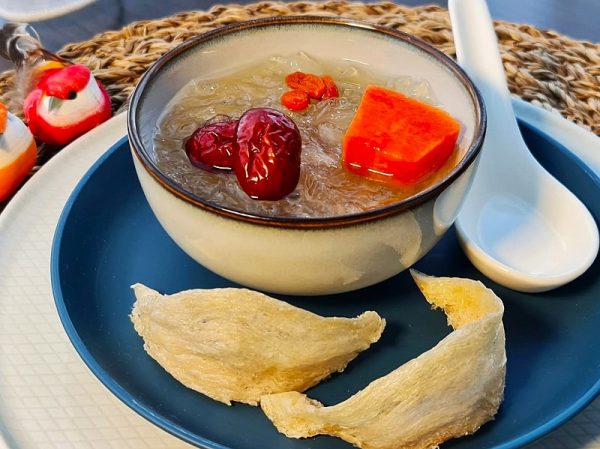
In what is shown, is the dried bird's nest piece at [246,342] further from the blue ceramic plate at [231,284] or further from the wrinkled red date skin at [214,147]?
the wrinkled red date skin at [214,147]

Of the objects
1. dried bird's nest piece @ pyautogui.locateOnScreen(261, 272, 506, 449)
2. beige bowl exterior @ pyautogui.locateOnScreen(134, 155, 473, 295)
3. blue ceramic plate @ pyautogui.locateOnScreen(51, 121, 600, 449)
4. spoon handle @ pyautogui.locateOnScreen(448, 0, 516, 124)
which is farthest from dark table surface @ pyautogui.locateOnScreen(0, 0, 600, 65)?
dried bird's nest piece @ pyautogui.locateOnScreen(261, 272, 506, 449)

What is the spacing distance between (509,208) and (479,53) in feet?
0.95

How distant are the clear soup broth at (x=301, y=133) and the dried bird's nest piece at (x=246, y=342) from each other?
144 mm

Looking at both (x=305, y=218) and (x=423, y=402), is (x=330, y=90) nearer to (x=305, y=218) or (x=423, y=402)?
(x=305, y=218)

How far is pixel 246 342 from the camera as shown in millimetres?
855

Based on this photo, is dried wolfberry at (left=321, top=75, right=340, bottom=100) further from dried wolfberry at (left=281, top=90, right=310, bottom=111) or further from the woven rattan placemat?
the woven rattan placemat

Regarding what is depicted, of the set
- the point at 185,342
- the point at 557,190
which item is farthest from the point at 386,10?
the point at 185,342

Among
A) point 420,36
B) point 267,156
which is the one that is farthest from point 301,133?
point 420,36

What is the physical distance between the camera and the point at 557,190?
122 centimetres

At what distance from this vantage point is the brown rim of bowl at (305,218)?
86 cm

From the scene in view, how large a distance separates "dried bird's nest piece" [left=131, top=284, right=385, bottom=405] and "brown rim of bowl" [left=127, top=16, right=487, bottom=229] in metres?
0.09

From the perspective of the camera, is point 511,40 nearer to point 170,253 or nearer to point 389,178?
point 389,178

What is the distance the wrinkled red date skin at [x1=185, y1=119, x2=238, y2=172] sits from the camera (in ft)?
3.41

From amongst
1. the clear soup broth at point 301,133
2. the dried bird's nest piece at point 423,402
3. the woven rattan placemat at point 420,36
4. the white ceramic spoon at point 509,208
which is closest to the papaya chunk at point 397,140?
the clear soup broth at point 301,133
